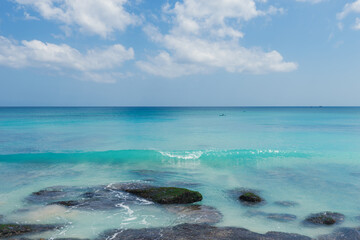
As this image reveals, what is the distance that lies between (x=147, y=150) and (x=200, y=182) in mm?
11388

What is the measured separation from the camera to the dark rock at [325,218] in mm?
9344

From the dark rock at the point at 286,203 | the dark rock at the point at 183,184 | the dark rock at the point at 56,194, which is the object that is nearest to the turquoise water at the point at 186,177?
the dark rock at the point at 183,184

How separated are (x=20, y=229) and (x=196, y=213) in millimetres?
6037

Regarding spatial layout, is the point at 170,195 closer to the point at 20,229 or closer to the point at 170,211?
the point at 170,211

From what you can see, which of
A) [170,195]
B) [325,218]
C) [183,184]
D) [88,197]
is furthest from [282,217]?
[88,197]

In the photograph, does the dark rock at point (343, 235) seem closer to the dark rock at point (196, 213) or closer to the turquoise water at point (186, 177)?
the turquoise water at point (186, 177)

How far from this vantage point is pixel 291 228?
895 centimetres

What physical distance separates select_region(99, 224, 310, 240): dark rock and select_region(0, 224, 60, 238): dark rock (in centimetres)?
201

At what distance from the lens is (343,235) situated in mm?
8398

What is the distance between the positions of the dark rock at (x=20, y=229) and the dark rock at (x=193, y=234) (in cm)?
201

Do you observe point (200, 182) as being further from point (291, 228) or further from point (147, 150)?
point (147, 150)

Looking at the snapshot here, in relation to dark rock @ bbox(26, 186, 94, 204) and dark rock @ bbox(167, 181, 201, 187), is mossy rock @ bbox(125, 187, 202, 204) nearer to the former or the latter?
dark rock @ bbox(167, 181, 201, 187)

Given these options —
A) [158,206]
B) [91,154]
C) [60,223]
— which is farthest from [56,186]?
[91,154]

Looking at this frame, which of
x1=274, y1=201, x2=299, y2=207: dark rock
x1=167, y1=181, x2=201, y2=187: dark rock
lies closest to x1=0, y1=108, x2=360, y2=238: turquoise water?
x1=167, y1=181, x2=201, y2=187: dark rock
